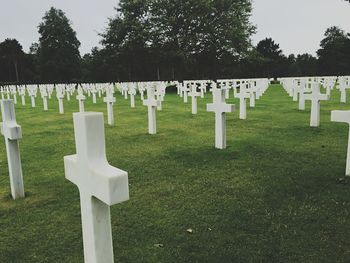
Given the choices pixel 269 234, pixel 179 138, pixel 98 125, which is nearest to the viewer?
pixel 98 125

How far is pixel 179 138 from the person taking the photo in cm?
739

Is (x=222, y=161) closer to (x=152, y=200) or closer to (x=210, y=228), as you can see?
(x=152, y=200)

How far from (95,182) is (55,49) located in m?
55.6

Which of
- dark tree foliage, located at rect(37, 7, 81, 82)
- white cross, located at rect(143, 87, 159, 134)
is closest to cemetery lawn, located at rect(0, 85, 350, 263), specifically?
white cross, located at rect(143, 87, 159, 134)

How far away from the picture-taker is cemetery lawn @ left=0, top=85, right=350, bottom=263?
281 cm

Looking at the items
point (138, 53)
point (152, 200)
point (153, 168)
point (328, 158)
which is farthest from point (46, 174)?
point (138, 53)

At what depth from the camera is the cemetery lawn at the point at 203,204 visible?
2.81 m

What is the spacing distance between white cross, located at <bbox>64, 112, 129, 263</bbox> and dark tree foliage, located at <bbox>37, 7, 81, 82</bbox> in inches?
2108

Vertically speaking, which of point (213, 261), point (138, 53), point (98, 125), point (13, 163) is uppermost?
point (138, 53)

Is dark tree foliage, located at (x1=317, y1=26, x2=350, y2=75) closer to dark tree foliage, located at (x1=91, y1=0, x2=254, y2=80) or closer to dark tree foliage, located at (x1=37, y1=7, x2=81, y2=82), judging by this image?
dark tree foliage, located at (x1=91, y1=0, x2=254, y2=80)

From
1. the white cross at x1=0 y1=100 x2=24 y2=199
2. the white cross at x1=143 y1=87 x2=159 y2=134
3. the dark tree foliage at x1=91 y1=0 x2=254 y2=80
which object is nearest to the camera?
the white cross at x1=0 y1=100 x2=24 y2=199

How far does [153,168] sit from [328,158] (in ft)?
8.58

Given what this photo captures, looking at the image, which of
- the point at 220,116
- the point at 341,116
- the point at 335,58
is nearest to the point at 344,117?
the point at 341,116

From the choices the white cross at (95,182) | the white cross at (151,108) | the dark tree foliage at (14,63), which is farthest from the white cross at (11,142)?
the dark tree foliage at (14,63)
